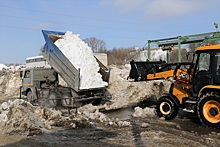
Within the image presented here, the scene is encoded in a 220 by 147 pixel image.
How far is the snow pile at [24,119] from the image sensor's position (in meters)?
7.51

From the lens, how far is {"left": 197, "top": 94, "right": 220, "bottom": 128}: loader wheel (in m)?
8.35

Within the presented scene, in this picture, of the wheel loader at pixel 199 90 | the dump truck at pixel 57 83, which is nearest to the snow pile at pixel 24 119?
the dump truck at pixel 57 83

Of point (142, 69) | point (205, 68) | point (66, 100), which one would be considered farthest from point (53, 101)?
point (205, 68)

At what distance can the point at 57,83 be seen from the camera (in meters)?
→ 13.5

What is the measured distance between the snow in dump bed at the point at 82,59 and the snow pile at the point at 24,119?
3.42 m

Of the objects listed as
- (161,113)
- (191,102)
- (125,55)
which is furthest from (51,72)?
(125,55)

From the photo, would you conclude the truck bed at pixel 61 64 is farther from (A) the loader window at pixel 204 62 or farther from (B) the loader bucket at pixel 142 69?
(A) the loader window at pixel 204 62

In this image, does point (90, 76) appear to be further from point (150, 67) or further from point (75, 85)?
point (150, 67)

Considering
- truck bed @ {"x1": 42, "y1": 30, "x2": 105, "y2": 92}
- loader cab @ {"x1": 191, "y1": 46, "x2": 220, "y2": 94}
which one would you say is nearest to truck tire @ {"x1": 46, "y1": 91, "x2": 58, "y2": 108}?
truck bed @ {"x1": 42, "y1": 30, "x2": 105, "y2": 92}

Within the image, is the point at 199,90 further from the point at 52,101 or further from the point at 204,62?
the point at 52,101

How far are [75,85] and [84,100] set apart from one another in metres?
1.09

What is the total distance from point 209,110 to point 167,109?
1855 millimetres

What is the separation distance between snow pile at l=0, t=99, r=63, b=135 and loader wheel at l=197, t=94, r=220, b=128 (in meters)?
4.94

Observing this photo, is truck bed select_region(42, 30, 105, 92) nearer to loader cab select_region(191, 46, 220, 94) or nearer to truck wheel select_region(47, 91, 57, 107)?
truck wheel select_region(47, 91, 57, 107)
